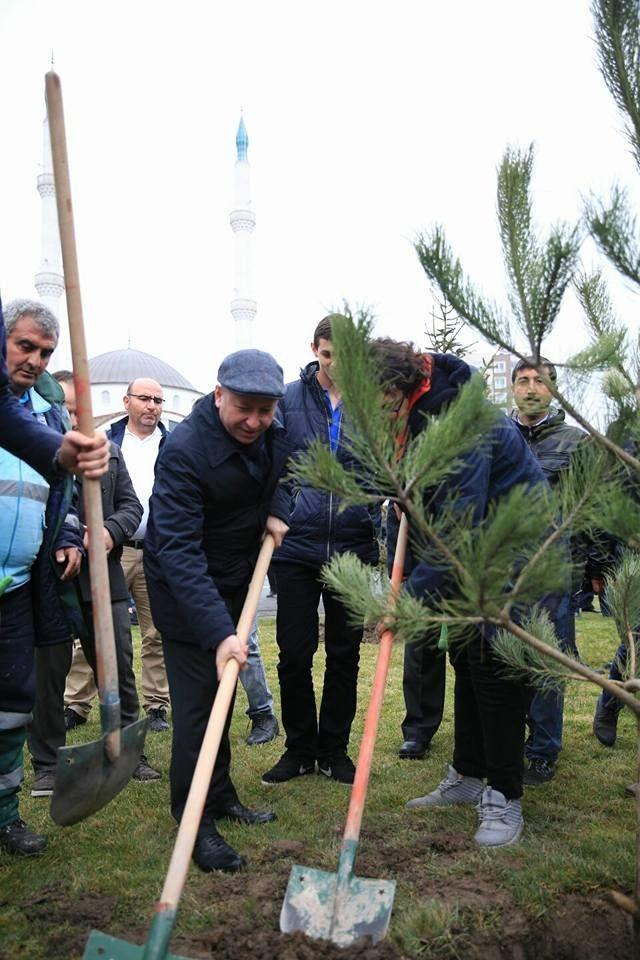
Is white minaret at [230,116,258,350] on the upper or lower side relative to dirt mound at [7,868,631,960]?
upper

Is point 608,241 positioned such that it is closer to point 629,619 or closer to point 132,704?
point 629,619

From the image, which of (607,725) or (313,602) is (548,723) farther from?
(313,602)

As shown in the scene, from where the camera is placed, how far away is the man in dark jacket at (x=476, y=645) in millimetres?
2559

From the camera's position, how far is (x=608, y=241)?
1985mm

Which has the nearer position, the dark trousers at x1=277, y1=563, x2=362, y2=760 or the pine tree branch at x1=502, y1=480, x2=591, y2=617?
the pine tree branch at x1=502, y1=480, x2=591, y2=617

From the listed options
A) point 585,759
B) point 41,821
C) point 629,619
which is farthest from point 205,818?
point 585,759

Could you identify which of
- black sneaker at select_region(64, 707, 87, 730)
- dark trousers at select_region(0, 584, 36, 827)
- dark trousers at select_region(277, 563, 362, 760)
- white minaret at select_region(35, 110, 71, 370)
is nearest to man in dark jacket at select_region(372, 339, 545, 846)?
dark trousers at select_region(277, 563, 362, 760)

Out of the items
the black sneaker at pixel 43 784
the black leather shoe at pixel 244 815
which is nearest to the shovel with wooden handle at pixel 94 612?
the black leather shoe at pixel 244 815

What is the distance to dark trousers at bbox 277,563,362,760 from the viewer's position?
3.80m

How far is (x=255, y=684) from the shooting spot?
4.50 metres

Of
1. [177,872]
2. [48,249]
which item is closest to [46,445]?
[177,872]

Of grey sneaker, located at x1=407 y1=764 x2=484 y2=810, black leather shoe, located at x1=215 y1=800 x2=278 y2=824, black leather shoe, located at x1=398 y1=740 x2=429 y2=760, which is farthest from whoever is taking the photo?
black leather shoe, located at x1=398 y1=740 x2=429 y2=760

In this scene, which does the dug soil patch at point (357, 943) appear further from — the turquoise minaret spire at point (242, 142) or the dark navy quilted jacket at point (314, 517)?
the turquoise minaret spire at point (242, 142)

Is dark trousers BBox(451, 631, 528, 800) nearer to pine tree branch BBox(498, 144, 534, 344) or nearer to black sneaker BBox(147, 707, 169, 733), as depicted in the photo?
pine tree branch BBox(498, 144, 534, 344)
